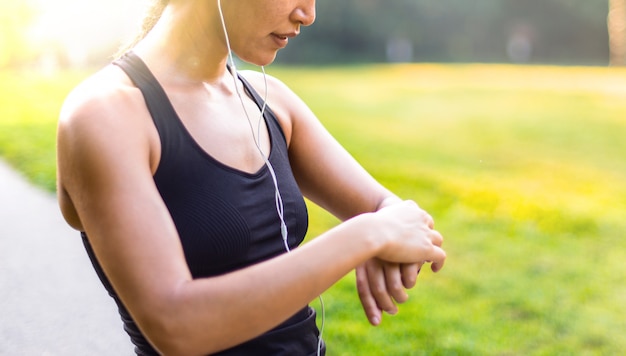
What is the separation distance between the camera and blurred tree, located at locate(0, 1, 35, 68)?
12594 millimetres

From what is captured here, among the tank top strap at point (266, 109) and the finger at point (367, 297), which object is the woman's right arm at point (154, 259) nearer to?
the finger at point (367, 297)

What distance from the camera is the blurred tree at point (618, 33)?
897 inches

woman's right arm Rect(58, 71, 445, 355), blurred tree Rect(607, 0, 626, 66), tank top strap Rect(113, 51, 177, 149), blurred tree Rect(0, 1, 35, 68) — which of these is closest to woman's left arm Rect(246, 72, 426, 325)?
tank top strap Rect(113, 51, 177, 149)

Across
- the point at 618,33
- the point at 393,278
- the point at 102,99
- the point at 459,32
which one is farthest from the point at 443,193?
the point at 459,32

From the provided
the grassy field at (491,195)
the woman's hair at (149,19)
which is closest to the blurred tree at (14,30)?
the grassy field at (491,195)

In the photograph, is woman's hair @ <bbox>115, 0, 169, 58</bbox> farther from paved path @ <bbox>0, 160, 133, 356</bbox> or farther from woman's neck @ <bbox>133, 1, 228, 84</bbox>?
paved path @ <bbox>0, 160, 133, 356</bbox>

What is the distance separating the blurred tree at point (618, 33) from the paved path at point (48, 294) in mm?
19858

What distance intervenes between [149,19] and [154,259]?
0.61 metres

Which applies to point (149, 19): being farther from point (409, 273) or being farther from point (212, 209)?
point (409, 273)

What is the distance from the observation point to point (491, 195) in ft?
23.5

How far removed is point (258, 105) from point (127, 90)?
0.38 metres

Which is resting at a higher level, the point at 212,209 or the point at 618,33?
the point at 212,209

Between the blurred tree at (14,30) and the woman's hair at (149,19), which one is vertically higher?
the woman's hair at (149,19)

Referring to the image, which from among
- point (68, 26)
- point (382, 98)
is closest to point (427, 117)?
point (382, 98)
